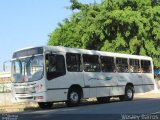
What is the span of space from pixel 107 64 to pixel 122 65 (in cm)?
166

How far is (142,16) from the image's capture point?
42219 mm

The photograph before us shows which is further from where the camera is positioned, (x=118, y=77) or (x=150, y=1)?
(x=150, y=1)

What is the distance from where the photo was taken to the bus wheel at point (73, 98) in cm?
2353


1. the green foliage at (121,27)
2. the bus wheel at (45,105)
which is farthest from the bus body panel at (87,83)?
the green foliage at (121,27)

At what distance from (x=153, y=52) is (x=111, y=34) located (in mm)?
4379

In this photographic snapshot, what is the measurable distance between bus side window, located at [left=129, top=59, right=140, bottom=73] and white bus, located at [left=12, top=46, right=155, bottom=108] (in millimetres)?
596

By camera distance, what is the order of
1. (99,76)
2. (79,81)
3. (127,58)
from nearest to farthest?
(79,81) → (99,76) → (127,58)

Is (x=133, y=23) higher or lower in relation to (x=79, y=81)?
higher

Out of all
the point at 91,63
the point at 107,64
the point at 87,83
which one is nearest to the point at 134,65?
the point at 107,64

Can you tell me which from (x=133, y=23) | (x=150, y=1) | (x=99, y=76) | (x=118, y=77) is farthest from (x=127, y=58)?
(x=150, y=1)

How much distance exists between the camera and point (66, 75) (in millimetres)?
23328

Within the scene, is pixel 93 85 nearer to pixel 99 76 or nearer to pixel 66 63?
pixel 99 76

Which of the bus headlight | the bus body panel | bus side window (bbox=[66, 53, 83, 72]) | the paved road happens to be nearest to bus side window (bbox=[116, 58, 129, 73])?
the bus body panel

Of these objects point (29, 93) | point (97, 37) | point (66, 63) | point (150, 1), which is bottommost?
point (29, 93)
